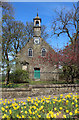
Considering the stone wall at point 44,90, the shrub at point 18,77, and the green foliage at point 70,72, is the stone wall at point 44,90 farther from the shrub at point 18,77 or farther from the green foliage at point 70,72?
the shrub at point 18,77

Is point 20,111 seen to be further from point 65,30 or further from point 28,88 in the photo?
point 65,30

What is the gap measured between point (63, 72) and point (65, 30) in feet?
13.4

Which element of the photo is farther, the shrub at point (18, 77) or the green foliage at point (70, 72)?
the shrub at point (18, 77)

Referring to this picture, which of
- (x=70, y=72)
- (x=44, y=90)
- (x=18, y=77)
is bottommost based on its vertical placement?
(x=44, y=90)

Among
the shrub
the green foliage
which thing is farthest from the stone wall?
the shrub

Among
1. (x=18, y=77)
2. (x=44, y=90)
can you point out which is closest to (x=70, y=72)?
(x=44, y=90)

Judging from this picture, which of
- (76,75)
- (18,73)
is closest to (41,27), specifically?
(18,73)

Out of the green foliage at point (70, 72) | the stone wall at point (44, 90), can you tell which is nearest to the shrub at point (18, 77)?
the stone wall at point (44, 90)

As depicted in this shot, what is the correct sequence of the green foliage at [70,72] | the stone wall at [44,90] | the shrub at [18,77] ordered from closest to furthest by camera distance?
the stone wall at [44,90]
the green foliage at [70,72]
the shrub at [18,77]

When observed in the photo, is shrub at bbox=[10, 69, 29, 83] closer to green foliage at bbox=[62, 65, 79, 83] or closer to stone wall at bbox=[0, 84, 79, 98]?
stone wall at bbox=[0, 84, 79, 98]

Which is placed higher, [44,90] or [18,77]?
[18,77]

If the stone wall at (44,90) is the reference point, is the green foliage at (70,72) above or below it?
above

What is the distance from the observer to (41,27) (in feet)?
45.5

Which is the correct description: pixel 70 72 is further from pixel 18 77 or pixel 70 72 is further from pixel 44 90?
pixel 18 77
